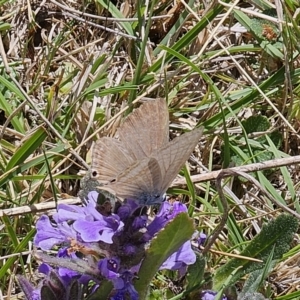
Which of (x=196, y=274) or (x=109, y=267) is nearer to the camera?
(x=109, y=267)

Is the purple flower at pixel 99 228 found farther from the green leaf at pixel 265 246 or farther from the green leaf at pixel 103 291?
the green leaf at pixel 265 246

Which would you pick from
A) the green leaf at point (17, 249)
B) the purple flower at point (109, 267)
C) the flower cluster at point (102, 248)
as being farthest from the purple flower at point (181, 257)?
the green leaf at point (17, 249)

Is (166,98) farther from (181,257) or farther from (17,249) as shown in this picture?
(181,257)

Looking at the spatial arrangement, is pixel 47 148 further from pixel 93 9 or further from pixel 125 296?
pixel 125 296

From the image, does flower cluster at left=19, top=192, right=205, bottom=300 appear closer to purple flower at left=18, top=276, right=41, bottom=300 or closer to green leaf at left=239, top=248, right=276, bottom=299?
purple flower at left=18, top=276, right=41, bottom=300

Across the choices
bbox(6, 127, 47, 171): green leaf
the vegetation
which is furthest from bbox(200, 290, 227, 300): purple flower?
bbox(6, 127, 47, 171): green leaf

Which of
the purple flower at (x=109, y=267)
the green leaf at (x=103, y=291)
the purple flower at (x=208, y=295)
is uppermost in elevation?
the purple flower at (x=109, y=267)

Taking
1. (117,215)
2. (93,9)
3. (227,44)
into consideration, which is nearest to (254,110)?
(227,44)

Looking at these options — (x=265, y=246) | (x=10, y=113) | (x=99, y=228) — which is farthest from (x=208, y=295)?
(x=10, y=113)
